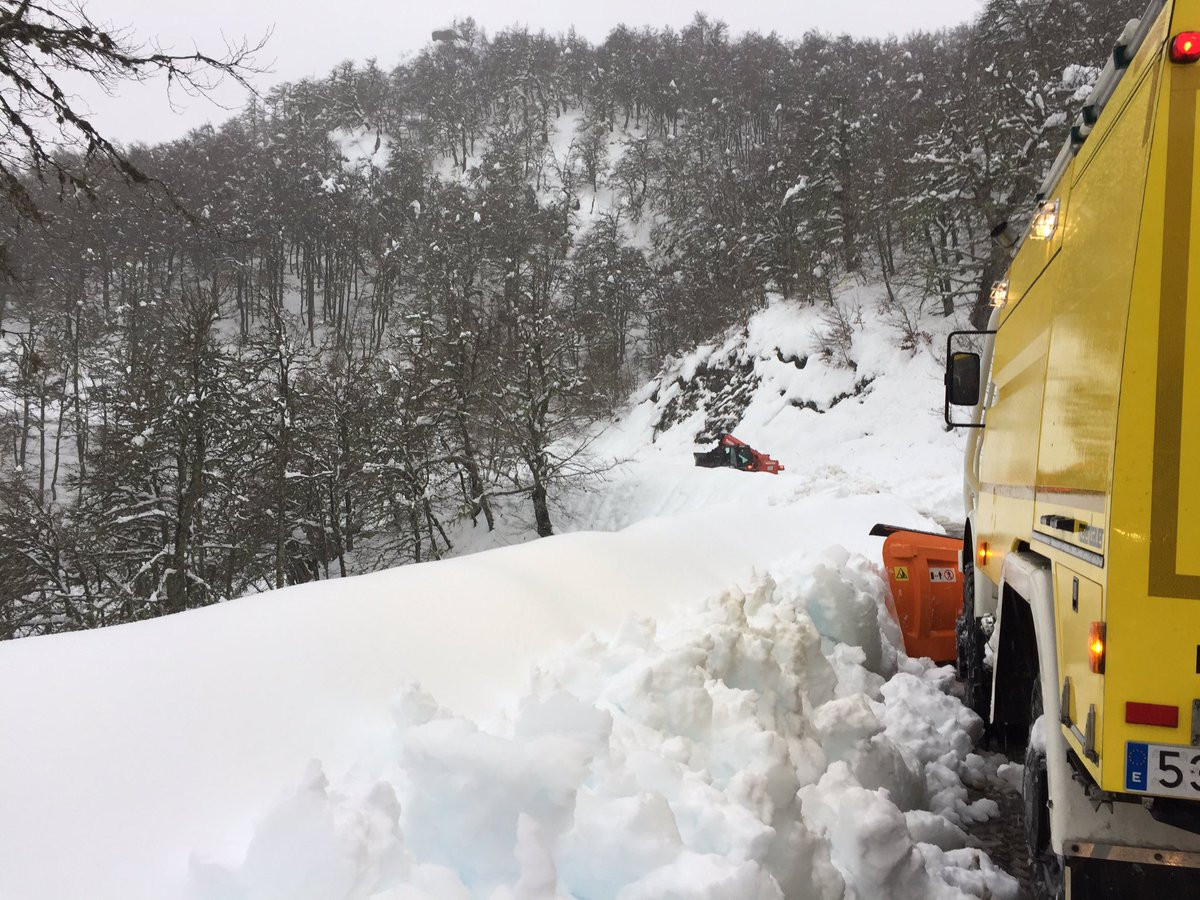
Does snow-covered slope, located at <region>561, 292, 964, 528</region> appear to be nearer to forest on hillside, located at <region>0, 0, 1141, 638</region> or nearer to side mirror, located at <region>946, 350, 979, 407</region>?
forest on hillside, located at <region>0, 0, 1141, 638</region>

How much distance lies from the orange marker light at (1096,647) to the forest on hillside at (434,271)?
24.3 ft

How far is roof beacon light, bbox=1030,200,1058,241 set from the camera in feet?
10.4

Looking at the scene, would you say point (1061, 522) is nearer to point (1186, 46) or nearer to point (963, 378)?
point (1186, 46)

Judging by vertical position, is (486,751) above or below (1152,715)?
below

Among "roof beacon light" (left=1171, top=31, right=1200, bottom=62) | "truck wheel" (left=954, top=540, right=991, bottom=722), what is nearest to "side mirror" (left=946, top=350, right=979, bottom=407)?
"truck wheel" (left=954, top=540, right=991, bottom=722)

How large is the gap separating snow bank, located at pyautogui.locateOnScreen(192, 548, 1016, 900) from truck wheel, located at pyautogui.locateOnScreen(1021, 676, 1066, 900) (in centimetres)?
46

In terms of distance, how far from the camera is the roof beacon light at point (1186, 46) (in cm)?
178

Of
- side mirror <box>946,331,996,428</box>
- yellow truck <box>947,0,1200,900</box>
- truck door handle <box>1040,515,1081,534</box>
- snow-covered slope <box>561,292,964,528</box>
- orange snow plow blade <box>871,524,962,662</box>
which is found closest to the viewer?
yellow truck <box>947,0,1200,900</box>

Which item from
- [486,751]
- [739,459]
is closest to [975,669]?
[486,751]

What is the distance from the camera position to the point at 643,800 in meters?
2.08

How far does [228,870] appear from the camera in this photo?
1716mm

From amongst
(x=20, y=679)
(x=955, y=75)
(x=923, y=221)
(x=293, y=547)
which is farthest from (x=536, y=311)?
(x=20, y=679)

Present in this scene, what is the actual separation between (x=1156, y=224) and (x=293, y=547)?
22.9 m

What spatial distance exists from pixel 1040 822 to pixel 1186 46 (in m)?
2.45
